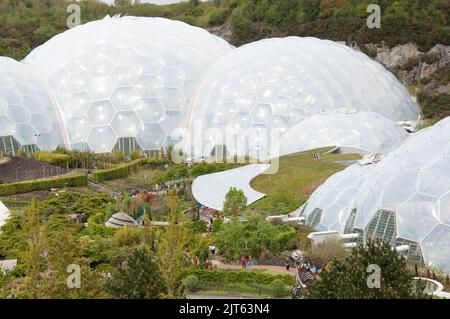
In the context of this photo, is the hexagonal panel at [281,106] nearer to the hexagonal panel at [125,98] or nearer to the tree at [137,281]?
the hexagonal panel at [125,98]

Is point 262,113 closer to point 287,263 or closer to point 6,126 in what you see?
point 6,126

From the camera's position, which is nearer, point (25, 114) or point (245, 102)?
point (245, 102)

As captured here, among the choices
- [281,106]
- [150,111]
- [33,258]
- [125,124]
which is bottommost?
[125,124]

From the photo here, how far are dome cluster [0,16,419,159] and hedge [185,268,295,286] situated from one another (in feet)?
55.3

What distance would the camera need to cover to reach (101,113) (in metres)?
35.5

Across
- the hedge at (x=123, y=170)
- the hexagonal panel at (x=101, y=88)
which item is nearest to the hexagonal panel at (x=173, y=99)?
the hexagonal panel at (x=101, y=88)

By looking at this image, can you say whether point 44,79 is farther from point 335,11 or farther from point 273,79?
point 335,11

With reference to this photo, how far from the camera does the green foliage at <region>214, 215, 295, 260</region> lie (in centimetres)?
1748

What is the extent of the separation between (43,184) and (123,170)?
472cm

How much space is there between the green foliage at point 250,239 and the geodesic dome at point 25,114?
1973 centimetres

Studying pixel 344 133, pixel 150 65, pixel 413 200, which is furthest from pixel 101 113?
pixel 413 200

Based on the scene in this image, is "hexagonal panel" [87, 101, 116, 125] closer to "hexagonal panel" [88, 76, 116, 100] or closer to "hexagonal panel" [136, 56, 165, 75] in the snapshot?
"hexagonal panel" [88, 76, 116, 100]

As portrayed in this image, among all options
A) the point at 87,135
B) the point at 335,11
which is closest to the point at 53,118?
→ the point at 87,135

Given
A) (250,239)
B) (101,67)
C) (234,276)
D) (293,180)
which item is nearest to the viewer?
Answer: (234,276)
